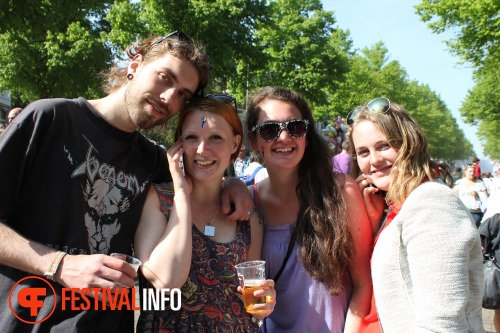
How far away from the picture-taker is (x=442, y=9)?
52.8 ft

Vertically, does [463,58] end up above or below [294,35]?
below

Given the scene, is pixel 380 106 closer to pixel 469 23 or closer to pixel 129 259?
pixel 129 259

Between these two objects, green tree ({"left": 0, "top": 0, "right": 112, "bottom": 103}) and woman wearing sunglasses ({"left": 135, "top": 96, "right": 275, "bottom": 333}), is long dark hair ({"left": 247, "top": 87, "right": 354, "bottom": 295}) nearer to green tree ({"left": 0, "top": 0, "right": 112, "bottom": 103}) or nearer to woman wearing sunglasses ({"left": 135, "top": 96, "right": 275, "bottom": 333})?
woman wearing sunglasses ({"left": 135, "top": 96, "right": 275, "bottom": 333})

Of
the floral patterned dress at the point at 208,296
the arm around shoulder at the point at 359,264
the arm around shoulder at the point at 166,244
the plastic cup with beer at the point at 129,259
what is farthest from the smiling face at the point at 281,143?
the plastic cup with beer at the point at 129,259

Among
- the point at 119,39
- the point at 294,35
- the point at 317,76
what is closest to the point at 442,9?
the point at 317,76

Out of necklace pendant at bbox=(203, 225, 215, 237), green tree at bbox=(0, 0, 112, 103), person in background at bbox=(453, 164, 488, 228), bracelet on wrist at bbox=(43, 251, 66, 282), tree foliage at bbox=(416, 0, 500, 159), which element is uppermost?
green tree at bbox=(0, 0, 112, 103)

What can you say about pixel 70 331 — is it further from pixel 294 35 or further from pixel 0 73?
pixel 294 35

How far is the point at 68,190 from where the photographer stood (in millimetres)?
2104

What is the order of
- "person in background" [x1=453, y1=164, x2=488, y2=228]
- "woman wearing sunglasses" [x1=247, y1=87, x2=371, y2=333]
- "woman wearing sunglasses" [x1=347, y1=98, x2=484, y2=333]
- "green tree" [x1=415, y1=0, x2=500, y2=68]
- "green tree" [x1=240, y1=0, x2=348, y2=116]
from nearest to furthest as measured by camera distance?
"woman wearing sunglasses" [x1=347, y1=98, x2=484, y2=333]
"woman wearing sunglasses" [x1=247, y1=87, x2=371, y2=333]
"person in background" [x1=453, y1=164, x2=488, y2=228]
"green tree" [x1=415, y1=0, x2=500, y2=68]
"green tree" [x1=240, y1=0, x2=348, y2=116]

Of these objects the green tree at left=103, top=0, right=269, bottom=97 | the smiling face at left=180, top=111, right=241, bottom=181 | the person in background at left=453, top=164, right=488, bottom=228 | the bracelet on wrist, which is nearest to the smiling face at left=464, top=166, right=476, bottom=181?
the person in background at left=453, top=164, right=488, bottom=228

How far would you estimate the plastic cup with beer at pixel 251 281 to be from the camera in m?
2.10

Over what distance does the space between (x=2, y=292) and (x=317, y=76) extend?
2521 cm

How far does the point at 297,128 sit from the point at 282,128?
112 millimetres

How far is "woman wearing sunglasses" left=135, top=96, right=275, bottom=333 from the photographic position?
2115 mm
